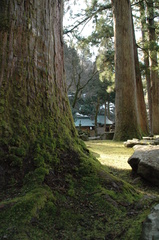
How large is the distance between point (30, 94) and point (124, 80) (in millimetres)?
7289

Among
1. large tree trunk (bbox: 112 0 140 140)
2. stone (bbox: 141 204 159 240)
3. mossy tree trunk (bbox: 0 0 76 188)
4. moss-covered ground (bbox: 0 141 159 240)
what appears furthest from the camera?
large tree trunk (bbox: 112 0 140 140)

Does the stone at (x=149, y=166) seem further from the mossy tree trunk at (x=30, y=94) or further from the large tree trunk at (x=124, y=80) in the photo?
the large tree trunk at (x=124, y=80)

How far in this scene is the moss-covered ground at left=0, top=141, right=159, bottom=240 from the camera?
1469 millimetres

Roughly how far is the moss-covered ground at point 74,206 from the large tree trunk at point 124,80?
644 centimetres

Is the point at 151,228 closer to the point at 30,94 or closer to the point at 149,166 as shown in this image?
the point at 30,94

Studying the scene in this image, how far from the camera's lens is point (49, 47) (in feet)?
8.46

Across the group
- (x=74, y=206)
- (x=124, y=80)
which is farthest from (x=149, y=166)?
(x=124, y=80)

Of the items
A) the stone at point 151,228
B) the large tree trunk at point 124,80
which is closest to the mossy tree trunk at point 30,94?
the stone at point 151,228

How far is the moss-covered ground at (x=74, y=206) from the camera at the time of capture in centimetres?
147

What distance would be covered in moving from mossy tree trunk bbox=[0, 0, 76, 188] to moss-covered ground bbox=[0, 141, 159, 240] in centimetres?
15

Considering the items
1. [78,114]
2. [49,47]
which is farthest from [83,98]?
[49,47]

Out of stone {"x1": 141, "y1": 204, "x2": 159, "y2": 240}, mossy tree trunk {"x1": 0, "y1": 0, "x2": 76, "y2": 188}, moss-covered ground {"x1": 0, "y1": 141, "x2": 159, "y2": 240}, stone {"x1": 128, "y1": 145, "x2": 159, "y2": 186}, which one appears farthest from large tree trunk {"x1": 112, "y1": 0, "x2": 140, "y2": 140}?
stone {"x1": 141, "y1": 204, "x2": 159, "y2": 240}

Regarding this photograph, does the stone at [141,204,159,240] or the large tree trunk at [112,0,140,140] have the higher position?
the large tree trunk at [112,0,140,140]

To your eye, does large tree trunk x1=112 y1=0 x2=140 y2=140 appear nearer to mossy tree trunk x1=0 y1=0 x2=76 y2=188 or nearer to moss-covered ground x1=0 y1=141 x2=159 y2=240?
mossy tree trunk x1=0 y1=0 x2=76 y2=188
